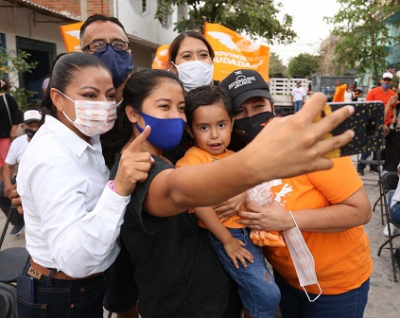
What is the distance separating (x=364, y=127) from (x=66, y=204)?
1007mm

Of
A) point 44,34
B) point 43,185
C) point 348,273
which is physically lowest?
point 348,273

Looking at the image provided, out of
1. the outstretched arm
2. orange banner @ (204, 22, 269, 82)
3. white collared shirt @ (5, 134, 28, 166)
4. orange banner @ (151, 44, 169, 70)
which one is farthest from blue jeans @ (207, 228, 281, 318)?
orange banner @ (204, 22, 269, 82)

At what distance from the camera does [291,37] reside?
14977 mm

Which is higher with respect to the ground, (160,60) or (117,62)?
(160,60)

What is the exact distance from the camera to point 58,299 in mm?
1529

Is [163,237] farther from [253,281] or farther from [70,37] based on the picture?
[70,37]

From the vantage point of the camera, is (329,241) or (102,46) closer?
(329,241)

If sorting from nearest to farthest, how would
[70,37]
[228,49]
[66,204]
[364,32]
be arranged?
[66,204]
[70,37]
[228,49]
[364,32]

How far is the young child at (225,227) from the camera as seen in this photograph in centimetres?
155

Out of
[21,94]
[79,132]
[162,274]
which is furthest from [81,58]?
[21,94]

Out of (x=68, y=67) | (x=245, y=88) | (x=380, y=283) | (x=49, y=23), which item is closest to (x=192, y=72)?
(x=245, y=88)

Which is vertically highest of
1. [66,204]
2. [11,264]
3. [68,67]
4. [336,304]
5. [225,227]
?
[68,67]

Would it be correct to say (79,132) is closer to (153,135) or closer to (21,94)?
(153,135)

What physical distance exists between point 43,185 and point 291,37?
1537 centimetres
